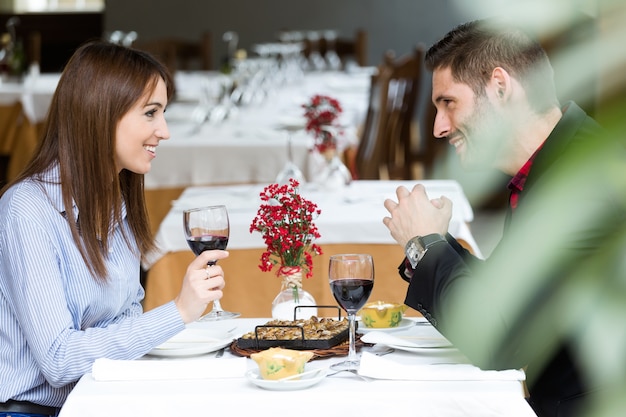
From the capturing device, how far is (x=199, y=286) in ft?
5.71

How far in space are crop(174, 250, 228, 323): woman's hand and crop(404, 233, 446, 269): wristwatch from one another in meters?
0.32

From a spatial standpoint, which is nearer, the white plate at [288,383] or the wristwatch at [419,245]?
the white plate at [288,383]

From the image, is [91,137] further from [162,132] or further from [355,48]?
[355,48]

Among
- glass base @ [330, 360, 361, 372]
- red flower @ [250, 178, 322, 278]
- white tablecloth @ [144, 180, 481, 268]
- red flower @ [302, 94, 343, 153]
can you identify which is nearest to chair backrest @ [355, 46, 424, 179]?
red flower @ [302, 94, 343, 153]

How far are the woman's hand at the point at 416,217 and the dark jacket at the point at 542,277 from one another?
70 millimetres

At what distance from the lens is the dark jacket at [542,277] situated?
1.63m

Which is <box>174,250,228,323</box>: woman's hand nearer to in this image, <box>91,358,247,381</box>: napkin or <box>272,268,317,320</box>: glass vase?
<box>91,358,247,381</box>: napkin

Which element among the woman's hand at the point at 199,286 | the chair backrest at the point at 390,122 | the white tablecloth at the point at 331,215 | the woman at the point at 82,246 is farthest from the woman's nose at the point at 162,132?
the chair backrest at the point at 390,122

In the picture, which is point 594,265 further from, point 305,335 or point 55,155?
→ point 55,155

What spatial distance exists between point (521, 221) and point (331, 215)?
4.56 ft

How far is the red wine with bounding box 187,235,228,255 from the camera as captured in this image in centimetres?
192

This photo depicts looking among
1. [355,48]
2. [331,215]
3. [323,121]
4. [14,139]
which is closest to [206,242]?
[331,215]

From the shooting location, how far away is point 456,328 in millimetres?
1654

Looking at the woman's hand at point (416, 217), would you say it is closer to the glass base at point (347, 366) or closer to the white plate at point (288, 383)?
the glass base at point (347, 366)
